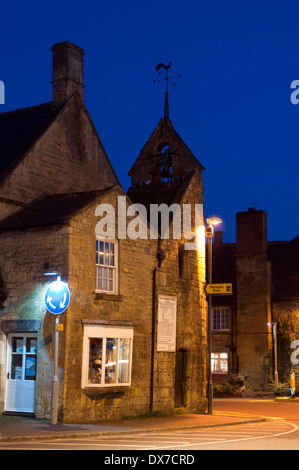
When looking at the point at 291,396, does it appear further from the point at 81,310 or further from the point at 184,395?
the point at 81,310

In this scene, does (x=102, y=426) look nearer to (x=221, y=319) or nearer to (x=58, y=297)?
(x=58, y=297)

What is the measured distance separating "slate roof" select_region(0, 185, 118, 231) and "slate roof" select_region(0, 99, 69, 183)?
1481 mm

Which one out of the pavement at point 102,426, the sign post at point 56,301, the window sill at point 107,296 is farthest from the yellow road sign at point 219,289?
the sign post at point 56,301

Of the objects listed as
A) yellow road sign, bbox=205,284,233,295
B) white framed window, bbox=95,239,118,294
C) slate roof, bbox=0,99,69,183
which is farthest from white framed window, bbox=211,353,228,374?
white framed window, bbox=95,239,118,294

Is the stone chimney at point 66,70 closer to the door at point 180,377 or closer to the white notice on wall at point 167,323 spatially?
the white notice on wall at point 167,323

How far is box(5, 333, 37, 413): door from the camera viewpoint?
69.7 ft

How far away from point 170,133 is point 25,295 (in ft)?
39.9

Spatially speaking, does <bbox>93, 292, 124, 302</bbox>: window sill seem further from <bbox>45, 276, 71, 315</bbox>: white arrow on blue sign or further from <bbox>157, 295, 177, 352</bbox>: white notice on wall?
<bbox>157, 295, 177, 352</bbox>: white notice on wall

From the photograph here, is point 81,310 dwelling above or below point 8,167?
below

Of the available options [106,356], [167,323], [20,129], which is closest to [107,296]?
[106,356]

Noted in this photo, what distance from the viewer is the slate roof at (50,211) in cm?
2156

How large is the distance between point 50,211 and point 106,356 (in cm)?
502

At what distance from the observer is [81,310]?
70.3 feet
